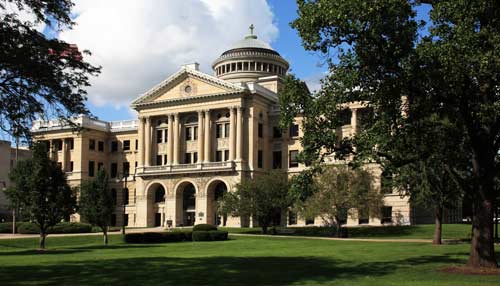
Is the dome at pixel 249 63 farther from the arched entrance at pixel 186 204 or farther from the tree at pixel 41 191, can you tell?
the tree at pixel 41 191

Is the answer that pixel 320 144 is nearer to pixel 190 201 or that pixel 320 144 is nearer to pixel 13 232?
pixel 13 232

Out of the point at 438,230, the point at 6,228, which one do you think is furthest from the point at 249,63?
the point at 438,230

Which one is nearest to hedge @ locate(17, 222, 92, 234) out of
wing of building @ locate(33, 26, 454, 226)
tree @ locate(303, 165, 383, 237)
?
wing of building @ locate(33, 26, 454, 226)

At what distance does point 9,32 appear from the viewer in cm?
2044

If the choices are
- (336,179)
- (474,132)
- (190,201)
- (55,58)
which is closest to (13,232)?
(190,201)

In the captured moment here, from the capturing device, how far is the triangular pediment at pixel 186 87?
8975 cm

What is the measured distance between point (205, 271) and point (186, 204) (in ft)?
224

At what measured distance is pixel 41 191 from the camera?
45.3m

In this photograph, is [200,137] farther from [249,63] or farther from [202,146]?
[249,63]

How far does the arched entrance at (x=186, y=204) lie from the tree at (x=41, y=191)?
151ft

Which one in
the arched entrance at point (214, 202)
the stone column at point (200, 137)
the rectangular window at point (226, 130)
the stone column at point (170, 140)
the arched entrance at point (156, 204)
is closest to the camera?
the arched entrance at point (214, 202)

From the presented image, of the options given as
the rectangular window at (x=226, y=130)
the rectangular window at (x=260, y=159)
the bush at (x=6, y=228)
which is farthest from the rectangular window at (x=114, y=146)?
the bush at (x=6, y=228)

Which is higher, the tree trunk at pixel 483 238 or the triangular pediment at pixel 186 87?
the triangular pediment at pixel 186 87

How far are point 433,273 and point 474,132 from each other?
5877mm
